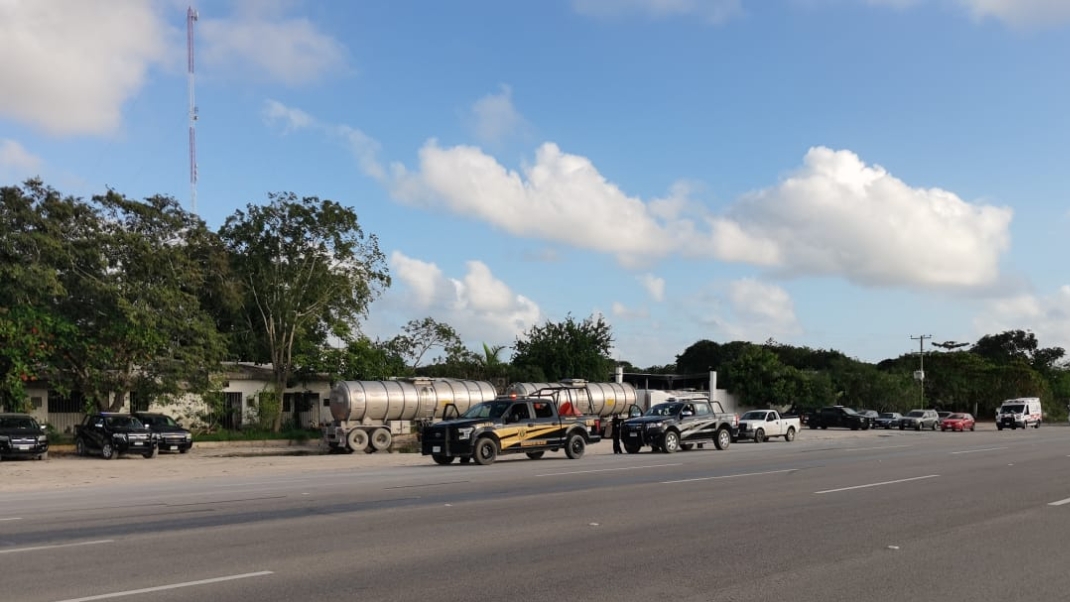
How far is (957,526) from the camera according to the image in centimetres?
1287

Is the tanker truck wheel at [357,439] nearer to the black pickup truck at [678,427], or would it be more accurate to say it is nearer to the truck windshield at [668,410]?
the black pickup truck at [678,427]

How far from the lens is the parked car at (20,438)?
3130 cm

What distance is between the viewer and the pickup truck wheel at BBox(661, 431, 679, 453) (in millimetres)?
33094

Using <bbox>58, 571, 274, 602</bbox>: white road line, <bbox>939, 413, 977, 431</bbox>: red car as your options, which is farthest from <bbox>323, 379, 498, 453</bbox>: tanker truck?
<bbox>939, 413, 977, 431</bbox>: red car

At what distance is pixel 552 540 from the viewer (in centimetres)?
1162

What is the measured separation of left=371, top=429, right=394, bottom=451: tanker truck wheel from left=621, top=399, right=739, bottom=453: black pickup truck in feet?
34.8

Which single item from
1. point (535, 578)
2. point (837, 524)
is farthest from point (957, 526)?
point (535, 578)

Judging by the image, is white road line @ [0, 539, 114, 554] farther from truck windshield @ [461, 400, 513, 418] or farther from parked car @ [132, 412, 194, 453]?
parked car @ [132, 412, 194, 453]

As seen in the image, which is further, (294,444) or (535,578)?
(294,444)

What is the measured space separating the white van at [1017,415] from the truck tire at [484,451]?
49005 mm

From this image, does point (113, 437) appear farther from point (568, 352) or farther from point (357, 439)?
point (568, 352)

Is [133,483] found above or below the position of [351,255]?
below

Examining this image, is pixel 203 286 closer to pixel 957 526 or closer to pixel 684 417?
pixel 684 417

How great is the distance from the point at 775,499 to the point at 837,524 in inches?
126
